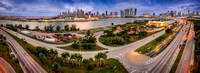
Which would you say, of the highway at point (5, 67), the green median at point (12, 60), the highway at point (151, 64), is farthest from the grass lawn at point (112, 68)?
the highway at point (5, 67)

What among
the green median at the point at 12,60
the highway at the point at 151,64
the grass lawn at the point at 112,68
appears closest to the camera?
the grass lawn at the point at 112,68

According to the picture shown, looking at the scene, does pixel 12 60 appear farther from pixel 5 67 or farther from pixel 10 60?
pixel 5 67

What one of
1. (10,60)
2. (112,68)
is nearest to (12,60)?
(10,60)

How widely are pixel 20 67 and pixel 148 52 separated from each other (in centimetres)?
2948

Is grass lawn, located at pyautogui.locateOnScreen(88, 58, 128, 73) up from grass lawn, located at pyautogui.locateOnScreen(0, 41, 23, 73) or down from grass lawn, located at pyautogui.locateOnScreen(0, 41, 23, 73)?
down

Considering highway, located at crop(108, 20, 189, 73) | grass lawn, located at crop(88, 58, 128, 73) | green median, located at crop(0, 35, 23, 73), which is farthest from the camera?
green median, located at crop(0, 35, 23, 73)

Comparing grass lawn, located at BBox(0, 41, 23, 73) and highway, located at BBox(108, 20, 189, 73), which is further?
highway, located at BBox(108, 20, 189, 73)

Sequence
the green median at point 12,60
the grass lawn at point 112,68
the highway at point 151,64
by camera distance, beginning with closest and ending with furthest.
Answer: the grass lawn at point 112,68
the highway at point 151,64
the green median at point 12,60

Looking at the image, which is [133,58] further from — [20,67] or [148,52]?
[20,67]

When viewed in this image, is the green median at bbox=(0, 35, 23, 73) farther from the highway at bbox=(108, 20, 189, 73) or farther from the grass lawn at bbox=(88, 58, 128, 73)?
the highway at bbox=(108, 20, 189, 73)

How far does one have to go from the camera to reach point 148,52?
2784cm

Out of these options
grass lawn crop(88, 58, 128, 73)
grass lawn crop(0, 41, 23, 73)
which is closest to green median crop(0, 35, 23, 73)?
grass lawn crop(0, 41, 23, 73)

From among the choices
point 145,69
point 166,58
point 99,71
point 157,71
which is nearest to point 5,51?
point 99,71

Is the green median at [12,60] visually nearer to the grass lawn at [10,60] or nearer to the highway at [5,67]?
the grass lawn at [10,60]
